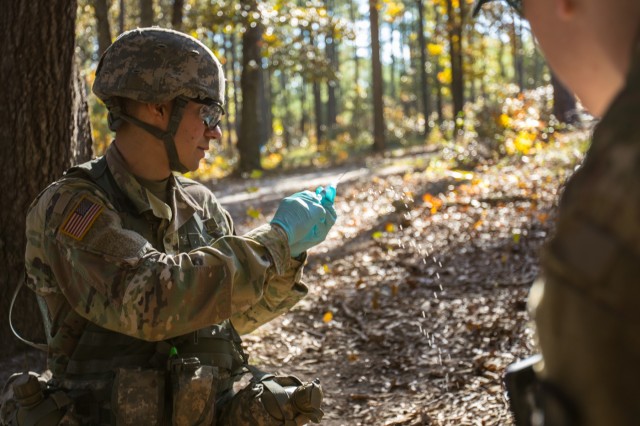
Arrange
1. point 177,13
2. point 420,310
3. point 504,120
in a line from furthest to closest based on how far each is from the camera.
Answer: point 504,120 < point 177,13 < point 420,310

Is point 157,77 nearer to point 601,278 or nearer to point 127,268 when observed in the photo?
point 127,268

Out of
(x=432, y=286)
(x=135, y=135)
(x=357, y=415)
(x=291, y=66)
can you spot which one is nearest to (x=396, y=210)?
(x=432, y=286)

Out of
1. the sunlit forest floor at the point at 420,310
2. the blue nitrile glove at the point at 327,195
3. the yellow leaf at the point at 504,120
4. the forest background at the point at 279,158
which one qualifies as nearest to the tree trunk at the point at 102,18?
the forest background at the point at 279,158

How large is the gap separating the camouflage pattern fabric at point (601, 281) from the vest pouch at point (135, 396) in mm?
2004

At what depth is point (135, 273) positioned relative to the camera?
2.51 meters

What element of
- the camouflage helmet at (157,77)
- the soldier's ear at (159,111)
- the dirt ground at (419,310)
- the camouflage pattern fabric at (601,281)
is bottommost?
the dirt ground at (419,310)

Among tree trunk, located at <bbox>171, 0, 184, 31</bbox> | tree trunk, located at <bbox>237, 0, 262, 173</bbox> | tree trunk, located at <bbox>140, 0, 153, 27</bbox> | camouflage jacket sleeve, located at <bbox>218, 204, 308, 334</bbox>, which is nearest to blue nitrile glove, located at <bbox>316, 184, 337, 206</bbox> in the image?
camouflage jacket sleeve, located at <bbox>218, 204, 308, 334</bbox>

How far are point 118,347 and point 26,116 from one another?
195 centimetres

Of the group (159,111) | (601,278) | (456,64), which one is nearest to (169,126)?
(159,111)

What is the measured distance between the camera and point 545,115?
18.8m

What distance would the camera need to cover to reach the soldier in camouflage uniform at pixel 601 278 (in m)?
0.82

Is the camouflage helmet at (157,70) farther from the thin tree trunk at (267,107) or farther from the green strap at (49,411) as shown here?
the thin tree trunk at (267,107)

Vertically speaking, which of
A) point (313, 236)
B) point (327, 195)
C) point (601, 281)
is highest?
point (601, 281)

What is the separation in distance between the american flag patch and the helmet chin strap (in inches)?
15.8
